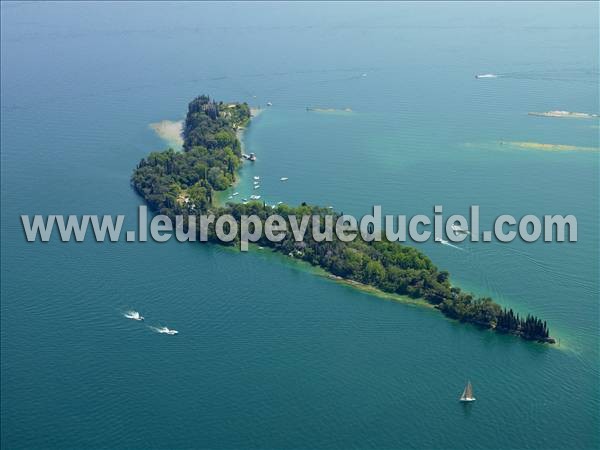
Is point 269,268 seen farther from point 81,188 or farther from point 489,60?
point 489,60

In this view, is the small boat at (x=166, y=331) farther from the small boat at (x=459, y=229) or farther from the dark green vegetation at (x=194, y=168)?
the small boat at (x=459, y=229)

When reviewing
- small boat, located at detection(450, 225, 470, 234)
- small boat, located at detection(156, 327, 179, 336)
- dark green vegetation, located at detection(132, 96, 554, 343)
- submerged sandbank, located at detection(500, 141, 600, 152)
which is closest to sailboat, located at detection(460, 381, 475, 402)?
dark green vegetation, located at detection(132, 96, 554, 343)

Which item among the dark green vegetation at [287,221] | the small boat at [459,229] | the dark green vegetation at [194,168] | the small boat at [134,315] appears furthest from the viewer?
the dark green vegetation at [194,168]

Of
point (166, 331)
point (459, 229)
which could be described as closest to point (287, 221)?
point (459, 229)

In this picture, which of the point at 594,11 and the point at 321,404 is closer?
the point at 321,404

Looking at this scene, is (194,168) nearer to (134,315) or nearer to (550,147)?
(134,315)

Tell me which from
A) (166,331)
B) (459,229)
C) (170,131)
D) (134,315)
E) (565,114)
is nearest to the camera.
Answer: (166,331)

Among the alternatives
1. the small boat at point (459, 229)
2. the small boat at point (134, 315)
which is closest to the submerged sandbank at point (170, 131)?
the small boat at point (459, 229)

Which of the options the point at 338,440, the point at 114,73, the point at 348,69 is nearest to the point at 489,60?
the point at 348,69
